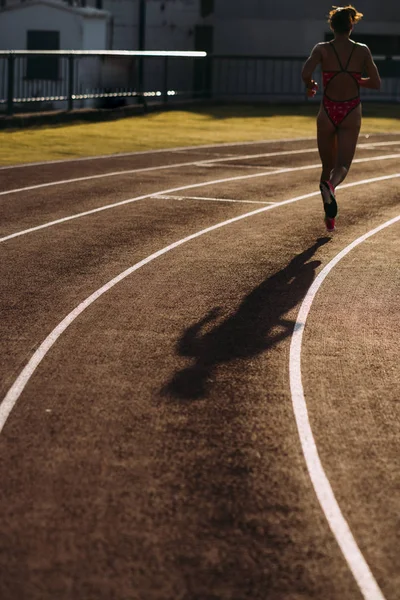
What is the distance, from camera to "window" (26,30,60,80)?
1177 inches

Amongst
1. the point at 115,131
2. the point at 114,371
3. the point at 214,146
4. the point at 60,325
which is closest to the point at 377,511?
the point at 114,371

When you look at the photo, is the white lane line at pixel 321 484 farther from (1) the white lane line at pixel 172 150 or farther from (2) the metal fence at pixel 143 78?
(2) the metal fence at pixel 143 78

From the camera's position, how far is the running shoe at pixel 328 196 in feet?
43.5

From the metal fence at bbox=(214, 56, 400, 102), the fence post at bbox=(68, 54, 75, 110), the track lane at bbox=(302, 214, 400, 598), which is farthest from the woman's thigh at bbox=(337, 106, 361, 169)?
the metal fence at bbox=(214, 56, 400, 102)

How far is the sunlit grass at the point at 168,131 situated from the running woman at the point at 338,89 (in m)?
9.30

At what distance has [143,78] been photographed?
34.0m

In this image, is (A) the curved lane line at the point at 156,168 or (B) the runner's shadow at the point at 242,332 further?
(A) the curved lane line at the point at 156,168

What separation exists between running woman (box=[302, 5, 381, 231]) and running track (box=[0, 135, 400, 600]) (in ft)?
2.53

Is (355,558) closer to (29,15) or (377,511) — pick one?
(377,511)

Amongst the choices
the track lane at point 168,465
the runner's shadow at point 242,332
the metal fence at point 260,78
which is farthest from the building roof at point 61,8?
the track lane at point 168,465

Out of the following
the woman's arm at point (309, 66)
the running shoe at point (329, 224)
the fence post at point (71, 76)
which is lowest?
the running shoe at point (329, 224)

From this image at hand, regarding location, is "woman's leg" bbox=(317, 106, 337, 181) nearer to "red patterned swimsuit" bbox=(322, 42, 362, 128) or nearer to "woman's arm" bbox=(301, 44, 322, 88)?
"red patterned swimsuit" bbox=(322, 42, 362, 128)

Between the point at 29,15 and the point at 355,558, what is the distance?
3348cm

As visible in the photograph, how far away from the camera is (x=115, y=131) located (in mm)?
28359
